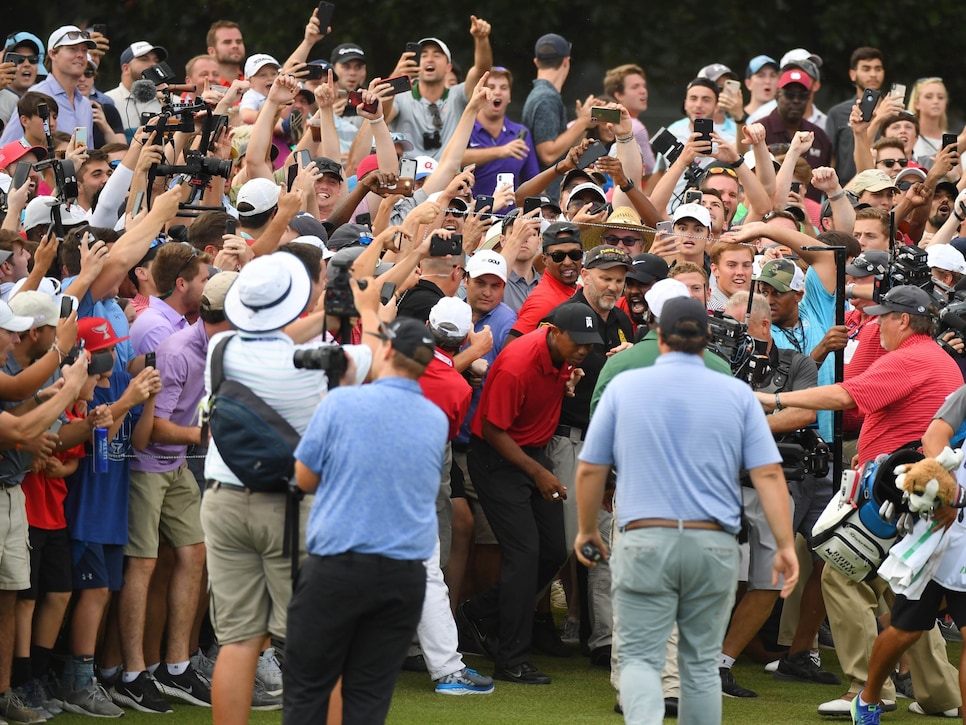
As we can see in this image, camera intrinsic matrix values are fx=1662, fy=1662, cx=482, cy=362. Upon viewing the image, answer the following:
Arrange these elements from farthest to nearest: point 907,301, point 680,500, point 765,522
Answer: point 765,522 < point 907,301 < point 680,500

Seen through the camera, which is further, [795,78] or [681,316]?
[795,78]

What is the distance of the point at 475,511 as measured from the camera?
9.90 m

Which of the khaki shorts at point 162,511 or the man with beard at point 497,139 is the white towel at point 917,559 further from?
the man with beard at point 497,139

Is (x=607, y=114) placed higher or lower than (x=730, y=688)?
higher

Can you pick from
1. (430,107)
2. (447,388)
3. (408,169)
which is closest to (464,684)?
(447,388)

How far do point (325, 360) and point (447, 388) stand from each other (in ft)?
8.05

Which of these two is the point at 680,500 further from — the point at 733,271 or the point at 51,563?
the point at 733,271

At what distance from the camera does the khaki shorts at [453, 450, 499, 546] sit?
9.84 metres

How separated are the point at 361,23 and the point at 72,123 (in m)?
5.58

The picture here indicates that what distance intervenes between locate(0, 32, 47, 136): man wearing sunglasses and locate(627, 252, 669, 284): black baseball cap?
5.57 m

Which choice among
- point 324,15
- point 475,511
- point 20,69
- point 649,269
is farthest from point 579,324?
point 20,69

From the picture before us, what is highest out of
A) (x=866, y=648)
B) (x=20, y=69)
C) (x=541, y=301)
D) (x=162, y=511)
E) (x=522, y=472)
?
(x=20, y=69)

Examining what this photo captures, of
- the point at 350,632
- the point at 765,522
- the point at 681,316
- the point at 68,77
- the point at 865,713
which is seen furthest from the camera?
the point at 68,77

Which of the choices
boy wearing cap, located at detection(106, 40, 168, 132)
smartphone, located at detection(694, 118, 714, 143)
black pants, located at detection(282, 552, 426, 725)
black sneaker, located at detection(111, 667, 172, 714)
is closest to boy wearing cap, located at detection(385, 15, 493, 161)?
boy wearing cap, located at detection(106, 40, 168, 132)
